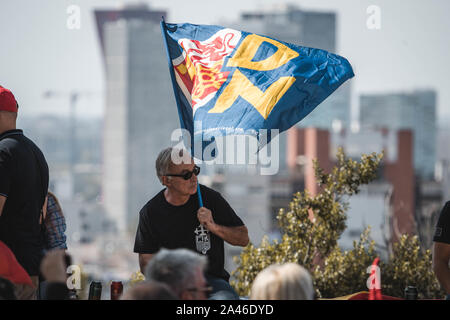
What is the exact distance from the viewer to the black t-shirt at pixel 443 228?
222 inches

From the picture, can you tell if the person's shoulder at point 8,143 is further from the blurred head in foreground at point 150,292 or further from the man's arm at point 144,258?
the blurred head in foreground at point 150,292

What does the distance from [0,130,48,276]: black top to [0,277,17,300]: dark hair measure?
735mm

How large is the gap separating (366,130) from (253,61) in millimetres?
113400

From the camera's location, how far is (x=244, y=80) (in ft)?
21.0

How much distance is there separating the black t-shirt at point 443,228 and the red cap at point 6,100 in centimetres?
296

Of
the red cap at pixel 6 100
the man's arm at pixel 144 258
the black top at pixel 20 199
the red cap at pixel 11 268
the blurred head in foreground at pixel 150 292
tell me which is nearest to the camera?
the blurred head in foreground at pixel 150 292

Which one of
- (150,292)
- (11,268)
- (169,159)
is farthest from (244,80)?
(150,292)

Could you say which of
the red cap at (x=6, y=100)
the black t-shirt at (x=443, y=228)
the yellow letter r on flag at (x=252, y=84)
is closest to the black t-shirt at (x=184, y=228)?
the yellow letter r on flag at (x=252, y=84)

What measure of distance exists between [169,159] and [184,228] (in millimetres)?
486

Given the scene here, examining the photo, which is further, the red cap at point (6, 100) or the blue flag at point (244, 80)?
A: the blue flag at point (244, 80)

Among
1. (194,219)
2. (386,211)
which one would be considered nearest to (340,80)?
(194,219)

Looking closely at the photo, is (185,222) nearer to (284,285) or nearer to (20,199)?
(20,199)
